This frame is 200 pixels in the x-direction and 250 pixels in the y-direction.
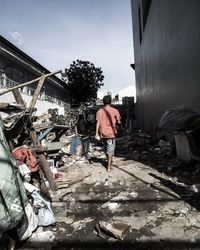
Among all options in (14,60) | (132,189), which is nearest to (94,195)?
(132,189)

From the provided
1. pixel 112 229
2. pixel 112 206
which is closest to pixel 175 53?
pixel 112 206

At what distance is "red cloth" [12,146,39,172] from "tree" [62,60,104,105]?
2048 centimetres

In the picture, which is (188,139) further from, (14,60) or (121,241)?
(14,60)

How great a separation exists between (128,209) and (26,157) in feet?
5.79

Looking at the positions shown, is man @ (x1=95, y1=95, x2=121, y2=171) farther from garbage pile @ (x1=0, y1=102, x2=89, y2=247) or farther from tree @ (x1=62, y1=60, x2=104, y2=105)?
tree @ (x1=62, y1=60, x2=104, y2=105)

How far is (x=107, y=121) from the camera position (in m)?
6.52

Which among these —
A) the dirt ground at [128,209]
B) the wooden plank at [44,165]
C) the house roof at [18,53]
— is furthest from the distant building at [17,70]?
the dirt ground at [128,209]

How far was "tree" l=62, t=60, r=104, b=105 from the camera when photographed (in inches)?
1012

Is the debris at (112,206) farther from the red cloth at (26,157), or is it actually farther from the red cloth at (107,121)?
the red cloth at (107,121)

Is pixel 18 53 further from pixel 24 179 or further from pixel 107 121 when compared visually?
pixel 24 179

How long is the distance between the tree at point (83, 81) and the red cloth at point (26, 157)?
67.2 ft

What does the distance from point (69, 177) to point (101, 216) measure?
218cm

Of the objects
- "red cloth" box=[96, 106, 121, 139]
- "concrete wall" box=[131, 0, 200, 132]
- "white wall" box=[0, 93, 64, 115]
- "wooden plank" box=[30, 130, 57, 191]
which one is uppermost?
"concrete wall" box=[131, 0, 200, 132]

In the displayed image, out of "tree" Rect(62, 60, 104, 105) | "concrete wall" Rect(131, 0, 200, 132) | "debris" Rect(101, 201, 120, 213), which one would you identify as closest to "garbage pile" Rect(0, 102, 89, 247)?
"debris" Rect(101, 201, 120, 213)
